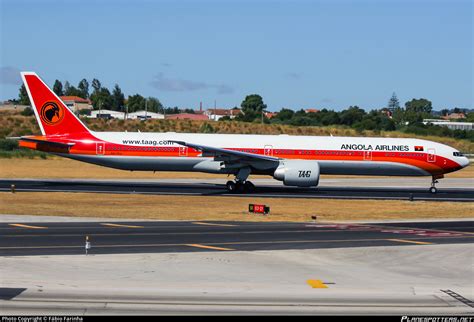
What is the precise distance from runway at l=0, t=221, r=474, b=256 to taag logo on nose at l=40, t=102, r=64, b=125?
67.8 feet

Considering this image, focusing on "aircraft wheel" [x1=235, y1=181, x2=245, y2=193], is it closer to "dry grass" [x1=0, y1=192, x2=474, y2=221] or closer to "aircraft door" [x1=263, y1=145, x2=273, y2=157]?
"aircraft door" [x1=263, y1=145, x2=273, y2=157]

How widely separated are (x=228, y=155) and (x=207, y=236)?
20.5 metres

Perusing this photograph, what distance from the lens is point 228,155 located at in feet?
174

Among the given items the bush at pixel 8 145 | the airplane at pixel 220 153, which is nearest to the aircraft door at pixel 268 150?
the airplane at pixel 220 153

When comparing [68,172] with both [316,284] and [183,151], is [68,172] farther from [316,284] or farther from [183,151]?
[316,284]

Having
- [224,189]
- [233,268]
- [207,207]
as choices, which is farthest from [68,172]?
[233,268]

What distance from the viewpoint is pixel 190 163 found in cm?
5462

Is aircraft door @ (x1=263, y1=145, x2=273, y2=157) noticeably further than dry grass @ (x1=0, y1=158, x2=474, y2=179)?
No

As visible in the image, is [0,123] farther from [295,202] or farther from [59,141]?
[295,202]

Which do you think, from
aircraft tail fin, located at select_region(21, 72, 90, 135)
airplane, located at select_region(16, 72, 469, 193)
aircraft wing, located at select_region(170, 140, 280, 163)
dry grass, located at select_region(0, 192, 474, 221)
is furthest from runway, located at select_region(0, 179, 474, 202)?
aircraft tail fin, located at select_region(21, 72, 90, 135)

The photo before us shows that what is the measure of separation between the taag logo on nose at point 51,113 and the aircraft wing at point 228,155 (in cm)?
992

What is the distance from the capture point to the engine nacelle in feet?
171

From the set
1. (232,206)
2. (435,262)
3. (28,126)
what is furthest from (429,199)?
(28,126)

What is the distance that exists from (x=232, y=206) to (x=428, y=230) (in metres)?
13.2
